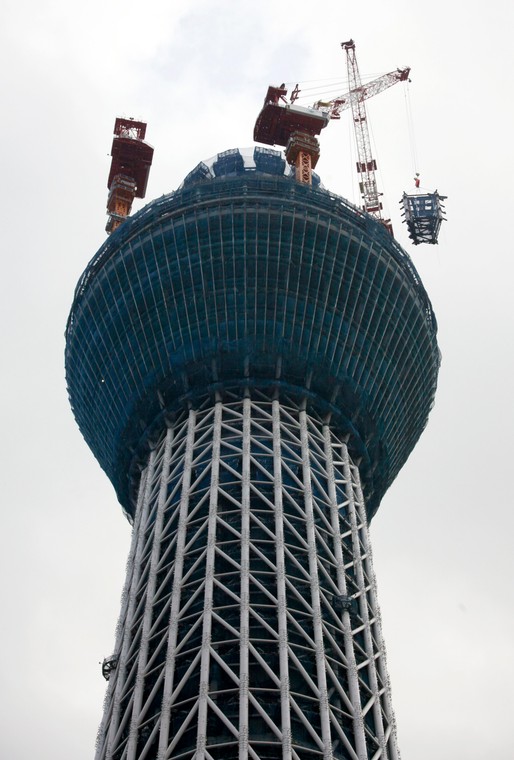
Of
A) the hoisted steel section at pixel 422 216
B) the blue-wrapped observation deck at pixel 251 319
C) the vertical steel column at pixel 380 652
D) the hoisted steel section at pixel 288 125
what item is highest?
the hoisted steel section at pixel 288 125

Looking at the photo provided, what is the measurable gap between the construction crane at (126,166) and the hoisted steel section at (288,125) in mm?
19724

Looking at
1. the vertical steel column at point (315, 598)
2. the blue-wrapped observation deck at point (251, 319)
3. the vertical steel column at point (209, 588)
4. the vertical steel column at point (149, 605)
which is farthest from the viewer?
the blue-wrapped observation deck at point (251, 319)

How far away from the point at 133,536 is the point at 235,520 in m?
11.5

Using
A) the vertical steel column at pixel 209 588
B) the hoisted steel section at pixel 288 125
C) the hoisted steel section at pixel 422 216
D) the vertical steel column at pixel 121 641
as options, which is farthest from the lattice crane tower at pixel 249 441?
the hoisted steel section at pixel 422 216

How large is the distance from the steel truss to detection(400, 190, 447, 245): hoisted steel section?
39.2 m

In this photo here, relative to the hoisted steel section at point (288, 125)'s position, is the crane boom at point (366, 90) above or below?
above

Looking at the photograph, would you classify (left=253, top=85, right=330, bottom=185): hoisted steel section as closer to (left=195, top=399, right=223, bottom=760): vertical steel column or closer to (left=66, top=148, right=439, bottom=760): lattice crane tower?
(left=66, top=148, right=439, bottom=760): lattice crane tower

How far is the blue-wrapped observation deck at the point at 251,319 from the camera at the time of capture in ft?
298

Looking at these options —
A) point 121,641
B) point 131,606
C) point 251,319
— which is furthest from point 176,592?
point 251,319

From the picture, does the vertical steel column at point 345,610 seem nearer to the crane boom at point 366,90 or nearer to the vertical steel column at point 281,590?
the vertical steel column at point 281,590

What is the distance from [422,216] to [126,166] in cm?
3946

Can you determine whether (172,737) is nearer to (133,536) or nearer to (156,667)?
(156,667)

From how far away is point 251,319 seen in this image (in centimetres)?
9100

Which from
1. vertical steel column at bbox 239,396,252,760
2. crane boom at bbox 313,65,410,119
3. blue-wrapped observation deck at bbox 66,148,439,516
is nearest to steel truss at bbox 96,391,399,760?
vertical steel column at bbox 239,396,252,760
